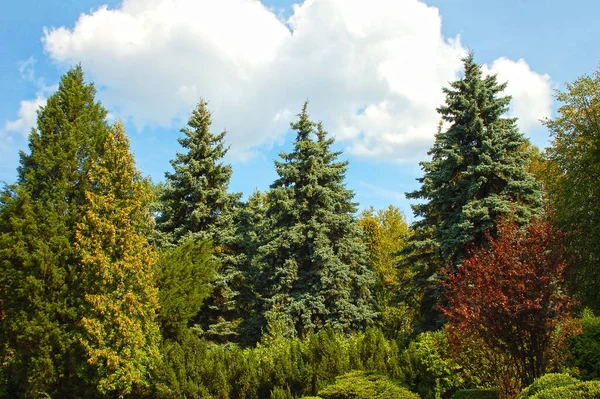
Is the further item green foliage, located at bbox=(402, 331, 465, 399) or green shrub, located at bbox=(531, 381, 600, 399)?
green foliage, located at bbox=(402, 331, 465, 399)

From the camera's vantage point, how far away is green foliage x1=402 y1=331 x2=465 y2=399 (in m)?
9.77

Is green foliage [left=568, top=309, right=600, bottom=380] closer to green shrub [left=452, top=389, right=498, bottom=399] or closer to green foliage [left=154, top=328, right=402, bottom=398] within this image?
green shrub [left=452, top=389, right=498, bottom=399]

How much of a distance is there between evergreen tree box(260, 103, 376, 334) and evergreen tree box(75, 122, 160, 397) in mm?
6577

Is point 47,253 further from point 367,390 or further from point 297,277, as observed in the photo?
point 367,390

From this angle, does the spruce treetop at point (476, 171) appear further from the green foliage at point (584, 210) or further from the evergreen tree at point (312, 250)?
the evergreen tree at point (312, 250)

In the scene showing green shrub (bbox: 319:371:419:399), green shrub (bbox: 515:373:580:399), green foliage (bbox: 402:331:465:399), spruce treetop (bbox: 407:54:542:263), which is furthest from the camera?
spruce treetop (bbox: 407:54:542:263)

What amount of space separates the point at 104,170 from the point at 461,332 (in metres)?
11.8

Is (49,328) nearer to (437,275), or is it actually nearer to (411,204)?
(437,275)

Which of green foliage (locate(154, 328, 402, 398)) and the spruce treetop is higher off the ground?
the spruce treetop

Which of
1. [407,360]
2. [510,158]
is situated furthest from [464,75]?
[407,360]

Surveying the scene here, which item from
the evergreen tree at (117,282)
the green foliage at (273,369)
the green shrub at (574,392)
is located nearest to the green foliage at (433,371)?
the green foliage at (273,369)

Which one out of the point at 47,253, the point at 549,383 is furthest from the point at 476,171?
the point at 47,253

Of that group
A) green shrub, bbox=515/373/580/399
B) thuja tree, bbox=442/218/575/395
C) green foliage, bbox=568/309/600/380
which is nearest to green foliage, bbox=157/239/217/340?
thuja tree, bbox=442/218/575/395

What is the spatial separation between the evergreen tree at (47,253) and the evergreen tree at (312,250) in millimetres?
8136
